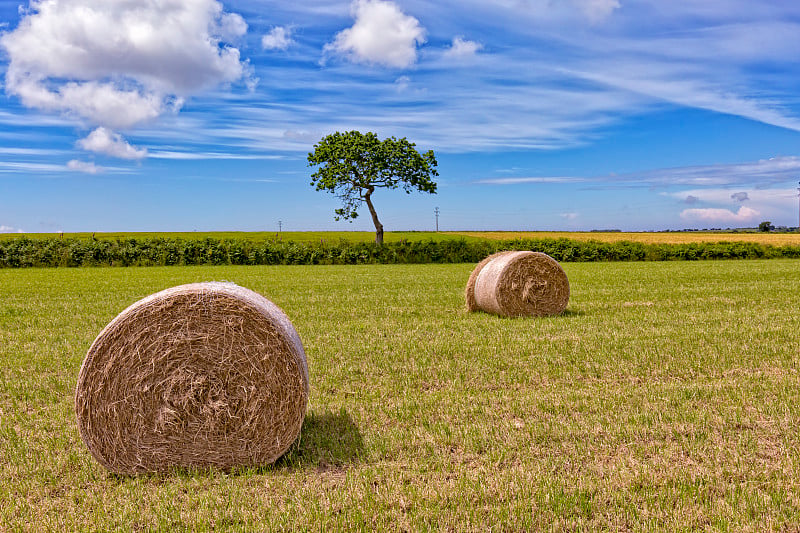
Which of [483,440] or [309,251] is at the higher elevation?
[309,251]

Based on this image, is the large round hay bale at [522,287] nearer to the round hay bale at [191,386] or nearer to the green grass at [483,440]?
the green grass at [483,440]

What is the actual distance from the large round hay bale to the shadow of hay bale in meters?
8.01

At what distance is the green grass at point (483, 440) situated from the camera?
4652 millimetres

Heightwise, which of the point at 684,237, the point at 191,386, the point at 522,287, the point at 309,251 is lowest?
the point at 191,386

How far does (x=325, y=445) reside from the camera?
6.05 metres

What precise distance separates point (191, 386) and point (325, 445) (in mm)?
1436

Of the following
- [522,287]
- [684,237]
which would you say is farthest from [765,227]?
[522,287]

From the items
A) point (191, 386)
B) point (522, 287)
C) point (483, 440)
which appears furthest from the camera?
point (522, 287)

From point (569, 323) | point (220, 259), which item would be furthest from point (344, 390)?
point (220, 259)

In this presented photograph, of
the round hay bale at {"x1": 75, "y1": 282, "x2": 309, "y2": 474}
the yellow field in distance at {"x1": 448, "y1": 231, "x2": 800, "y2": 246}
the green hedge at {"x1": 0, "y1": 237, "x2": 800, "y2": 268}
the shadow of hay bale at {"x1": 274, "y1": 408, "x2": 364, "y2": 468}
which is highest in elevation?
the yellow field in distance at {"x1": 448, "y1": 231, "x2": 800, "y2": 246}

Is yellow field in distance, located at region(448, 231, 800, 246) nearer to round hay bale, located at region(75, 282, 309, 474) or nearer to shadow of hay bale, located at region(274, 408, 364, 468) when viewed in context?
shadow of hay bale, located at region(274, 408, 364, 468)

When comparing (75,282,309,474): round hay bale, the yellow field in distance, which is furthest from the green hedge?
(75,282,309,474): round hay bale

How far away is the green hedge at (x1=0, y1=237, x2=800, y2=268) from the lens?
127 ft

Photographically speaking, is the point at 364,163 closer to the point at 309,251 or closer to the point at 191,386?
the point at 309,251
